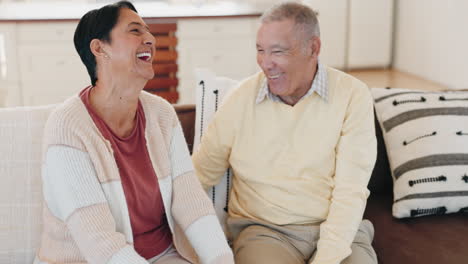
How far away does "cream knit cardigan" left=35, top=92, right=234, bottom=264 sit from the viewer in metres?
1.46

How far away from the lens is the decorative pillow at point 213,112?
2.01 metres

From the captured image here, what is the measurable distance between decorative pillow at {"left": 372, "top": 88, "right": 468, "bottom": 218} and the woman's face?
1008mm

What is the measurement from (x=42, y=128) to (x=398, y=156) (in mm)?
1213

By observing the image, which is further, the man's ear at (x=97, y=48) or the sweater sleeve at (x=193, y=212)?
the sweater sleeve at (x=193, y=212)

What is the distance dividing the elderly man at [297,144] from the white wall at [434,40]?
11.0 feet

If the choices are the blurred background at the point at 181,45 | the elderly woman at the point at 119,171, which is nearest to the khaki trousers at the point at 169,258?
the elderly woman at the point at 119,171

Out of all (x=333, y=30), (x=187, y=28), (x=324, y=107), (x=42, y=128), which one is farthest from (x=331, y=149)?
(x=333, y=30)

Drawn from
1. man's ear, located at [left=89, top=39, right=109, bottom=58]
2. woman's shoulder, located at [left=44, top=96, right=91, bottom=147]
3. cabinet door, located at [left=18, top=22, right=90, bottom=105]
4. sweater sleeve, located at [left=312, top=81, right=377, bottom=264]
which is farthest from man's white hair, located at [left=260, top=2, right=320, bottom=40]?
cabinet door, located at [left=18, top=22, right=90, bottom=105]

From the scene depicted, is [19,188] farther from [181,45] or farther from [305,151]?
[181,45]

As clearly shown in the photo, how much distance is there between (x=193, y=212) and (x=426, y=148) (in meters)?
0.92

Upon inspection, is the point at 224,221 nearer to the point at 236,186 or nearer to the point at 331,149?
the point at 236,186

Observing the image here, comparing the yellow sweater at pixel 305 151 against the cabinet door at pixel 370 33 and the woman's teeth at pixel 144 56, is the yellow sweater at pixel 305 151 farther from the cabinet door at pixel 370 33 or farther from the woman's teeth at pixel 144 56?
the cabinet door at pixel 370 33

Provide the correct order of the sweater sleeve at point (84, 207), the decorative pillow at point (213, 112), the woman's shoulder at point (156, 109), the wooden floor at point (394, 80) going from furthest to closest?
1. the wooden floor at point (394, 80)
2. the decorative pillow at point (213, 112)
3. the woman's shoulder at point (156, 109)
4. the sweater sleeve at point (84, 207)

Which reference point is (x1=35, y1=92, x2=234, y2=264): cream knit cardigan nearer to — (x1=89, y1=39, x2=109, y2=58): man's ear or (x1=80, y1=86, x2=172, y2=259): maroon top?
(x1=80, y1=86, x2=172, y2=259): maroon top
